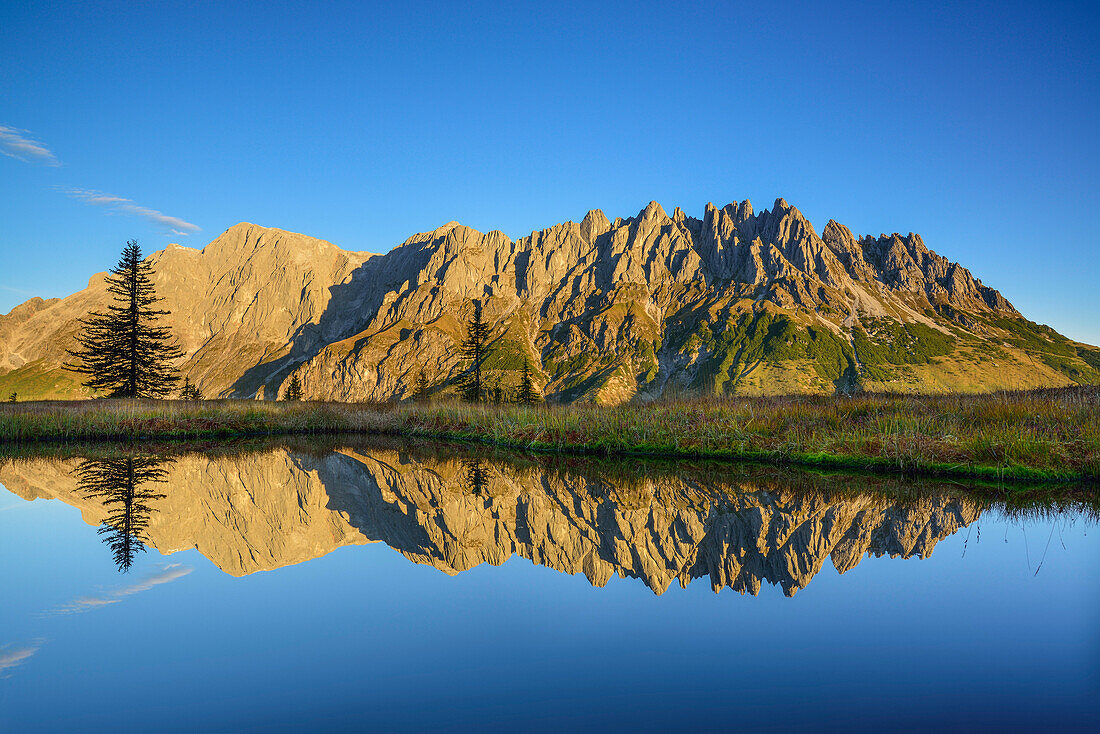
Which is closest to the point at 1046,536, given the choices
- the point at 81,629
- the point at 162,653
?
the point at 162,653

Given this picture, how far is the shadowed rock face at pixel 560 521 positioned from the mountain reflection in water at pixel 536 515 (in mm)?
40

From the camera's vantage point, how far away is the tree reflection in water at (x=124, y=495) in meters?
9.55

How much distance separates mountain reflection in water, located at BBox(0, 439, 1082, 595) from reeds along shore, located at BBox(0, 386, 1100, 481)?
287 cm

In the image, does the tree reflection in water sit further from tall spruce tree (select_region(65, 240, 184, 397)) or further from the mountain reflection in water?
tall spruce tree (select_region(65, 240, 184, 397))

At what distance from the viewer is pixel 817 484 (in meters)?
14.5

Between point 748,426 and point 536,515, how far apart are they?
499 inches

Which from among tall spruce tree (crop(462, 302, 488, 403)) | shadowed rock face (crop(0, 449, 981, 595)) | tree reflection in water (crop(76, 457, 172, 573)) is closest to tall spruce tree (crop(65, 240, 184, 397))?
tall spruce tree (crop(462, 302, 488, 403))

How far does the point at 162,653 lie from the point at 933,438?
64.6 feet

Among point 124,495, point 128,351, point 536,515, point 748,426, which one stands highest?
point 128,351

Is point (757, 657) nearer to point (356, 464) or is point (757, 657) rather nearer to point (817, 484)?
point (817, 484)

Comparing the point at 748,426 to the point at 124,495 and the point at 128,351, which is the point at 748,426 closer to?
the point at 124,495

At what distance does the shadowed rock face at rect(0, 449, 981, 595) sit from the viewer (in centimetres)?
867

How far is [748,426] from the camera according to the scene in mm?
21328

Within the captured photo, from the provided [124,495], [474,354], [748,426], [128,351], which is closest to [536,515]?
[124,495]
